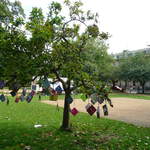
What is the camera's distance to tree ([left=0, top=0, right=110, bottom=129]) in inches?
144

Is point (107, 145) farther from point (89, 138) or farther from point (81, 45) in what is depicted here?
point (81, 45)

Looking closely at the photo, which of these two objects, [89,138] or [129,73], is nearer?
[89,138]

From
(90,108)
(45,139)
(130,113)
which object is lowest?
(45,139)

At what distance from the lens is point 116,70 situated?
109ft

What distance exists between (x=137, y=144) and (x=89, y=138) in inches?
40.2

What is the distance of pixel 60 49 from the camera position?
173 inches

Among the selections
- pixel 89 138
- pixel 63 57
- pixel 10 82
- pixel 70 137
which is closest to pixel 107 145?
pixel 89 138

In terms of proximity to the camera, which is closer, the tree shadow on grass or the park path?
the tree shadow on grass

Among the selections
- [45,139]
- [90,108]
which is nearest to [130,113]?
[45,139]

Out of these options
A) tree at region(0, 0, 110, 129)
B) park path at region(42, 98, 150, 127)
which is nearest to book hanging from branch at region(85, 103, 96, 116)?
tree at region(0, 0, 110, 129)

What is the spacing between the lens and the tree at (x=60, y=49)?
366 centimetres

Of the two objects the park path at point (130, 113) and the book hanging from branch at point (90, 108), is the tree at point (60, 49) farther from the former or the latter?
the park path at point (130, 113)

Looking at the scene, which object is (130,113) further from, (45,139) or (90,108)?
(90,108)

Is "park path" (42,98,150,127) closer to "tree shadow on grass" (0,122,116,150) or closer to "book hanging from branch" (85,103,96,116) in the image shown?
"tree shadow on grass" (0,122,116,150)
